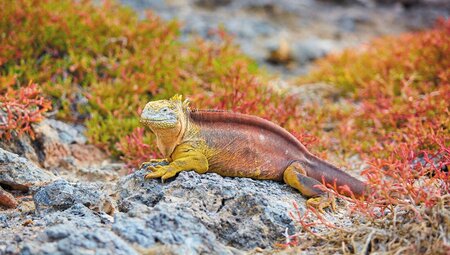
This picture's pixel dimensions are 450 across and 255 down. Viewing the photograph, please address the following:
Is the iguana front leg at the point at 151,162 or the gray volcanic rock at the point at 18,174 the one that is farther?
the gray volcanic rock at the point at 18,174

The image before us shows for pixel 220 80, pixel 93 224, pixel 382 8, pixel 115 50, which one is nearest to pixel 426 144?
pixel 220 80

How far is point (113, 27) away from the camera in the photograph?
8.58 meters

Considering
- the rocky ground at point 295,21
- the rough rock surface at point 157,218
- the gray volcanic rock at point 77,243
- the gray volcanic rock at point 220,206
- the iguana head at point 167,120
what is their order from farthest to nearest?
the rocky ground at point 295,21
the iguana head at point 167,120
the gray volcanic rock at point 220,206
the rough rock surface at point 157,218
the gray volcanic rock at point 77,243

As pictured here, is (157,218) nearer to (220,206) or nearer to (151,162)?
(220,206)

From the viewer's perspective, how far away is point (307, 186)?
4.66 metres

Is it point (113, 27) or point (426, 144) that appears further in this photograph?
point (113, 27)

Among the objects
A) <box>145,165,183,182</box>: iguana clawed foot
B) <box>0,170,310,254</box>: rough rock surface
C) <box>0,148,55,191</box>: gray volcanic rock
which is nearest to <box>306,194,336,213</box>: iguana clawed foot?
<box>0,170,310,254</box>: rough rock surface

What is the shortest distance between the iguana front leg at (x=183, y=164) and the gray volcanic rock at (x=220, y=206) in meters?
0.05

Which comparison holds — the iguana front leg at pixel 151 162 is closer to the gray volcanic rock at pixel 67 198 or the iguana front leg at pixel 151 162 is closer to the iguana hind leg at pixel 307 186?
the gray volcanic rock at pixel 67 198

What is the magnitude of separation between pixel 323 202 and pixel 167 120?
1422 millimetres

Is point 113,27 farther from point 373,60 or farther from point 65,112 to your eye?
point 373,60

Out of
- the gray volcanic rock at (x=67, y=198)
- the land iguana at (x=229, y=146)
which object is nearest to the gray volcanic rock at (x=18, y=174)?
the gray volcanic rock at (x=67, y=198)

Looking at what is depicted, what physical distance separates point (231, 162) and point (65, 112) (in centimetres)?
324

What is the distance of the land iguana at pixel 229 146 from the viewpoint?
4.55 meters
